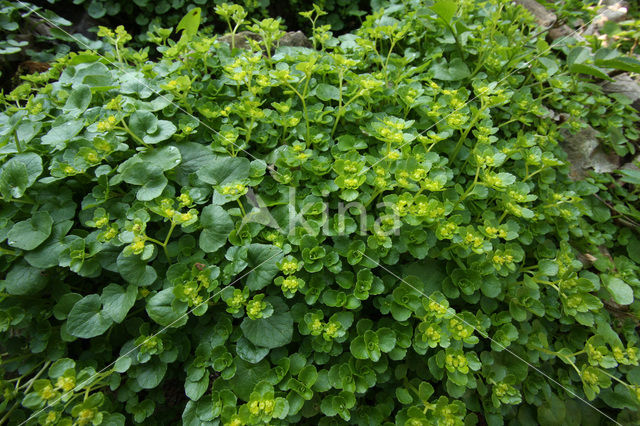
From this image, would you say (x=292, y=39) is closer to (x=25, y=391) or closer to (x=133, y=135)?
(x=133, y=135)

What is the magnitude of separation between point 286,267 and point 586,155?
6.07 feet

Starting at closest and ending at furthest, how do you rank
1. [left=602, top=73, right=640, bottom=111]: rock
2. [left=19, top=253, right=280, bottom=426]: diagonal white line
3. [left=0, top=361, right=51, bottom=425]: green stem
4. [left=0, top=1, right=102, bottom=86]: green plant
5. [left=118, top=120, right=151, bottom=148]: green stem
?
[left=19, top=253, right=280, bottom=426]: diagonal white line, [left=0, top=361, right=51, bottom=425]: green stem, [left=118, top=120, right=151, bottom=148]: green stem, [left=602, top=73, right=640, bottom=111]: rock, [left=0, top=1, right=102, bottom=86]: green plant

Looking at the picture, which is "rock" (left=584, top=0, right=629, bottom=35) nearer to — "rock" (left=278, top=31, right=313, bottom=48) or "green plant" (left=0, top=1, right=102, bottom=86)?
"rock" (left=278, top=31, right=313, bottom=48)

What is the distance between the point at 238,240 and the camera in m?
1.24

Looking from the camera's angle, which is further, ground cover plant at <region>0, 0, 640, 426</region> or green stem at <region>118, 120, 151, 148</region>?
green stem at <region>118, 120, 151, 148</region>

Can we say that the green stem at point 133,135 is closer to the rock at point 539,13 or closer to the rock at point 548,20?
the rock at point 548,20

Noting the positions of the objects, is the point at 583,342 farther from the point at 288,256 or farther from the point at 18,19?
the point at 18,19

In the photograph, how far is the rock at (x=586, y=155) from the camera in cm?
193

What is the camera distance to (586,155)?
193cm

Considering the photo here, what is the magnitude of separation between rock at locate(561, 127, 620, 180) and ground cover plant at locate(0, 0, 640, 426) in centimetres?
34

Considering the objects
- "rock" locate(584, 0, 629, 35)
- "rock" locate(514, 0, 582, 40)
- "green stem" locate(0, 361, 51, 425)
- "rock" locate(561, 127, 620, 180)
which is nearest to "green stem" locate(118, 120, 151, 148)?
"green stem" locate(0, 361, 51, 425)

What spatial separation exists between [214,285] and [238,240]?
18 cm

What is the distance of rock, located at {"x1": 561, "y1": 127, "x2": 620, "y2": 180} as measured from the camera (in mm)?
1928

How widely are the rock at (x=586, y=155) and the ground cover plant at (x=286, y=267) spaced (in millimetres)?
344
